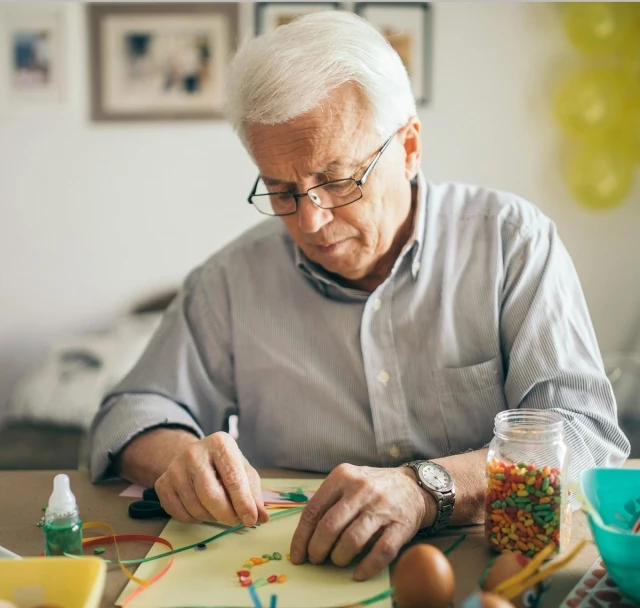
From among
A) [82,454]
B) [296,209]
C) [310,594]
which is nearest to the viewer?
[310,594]

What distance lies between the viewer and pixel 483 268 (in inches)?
59.3

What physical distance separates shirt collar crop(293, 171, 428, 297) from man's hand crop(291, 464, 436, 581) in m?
0.56

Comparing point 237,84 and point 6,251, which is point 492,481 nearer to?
point 237,84

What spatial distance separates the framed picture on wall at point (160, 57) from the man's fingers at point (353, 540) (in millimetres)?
2449

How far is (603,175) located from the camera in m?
3.04

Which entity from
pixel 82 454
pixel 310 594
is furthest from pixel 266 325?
pixel 82 454

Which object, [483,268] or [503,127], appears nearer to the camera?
[483,268]

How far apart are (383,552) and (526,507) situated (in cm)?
19

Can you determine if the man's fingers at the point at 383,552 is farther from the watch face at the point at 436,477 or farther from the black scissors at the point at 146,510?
the black scissors at the point at 146,510

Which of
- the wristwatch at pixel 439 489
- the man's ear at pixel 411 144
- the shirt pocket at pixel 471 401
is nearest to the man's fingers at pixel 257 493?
the wristwatch at pixel 439 489

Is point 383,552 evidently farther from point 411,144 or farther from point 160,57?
point 160,57

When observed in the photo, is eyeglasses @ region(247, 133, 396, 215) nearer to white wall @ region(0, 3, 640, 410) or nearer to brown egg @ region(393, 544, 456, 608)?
brown egg @ region(393, 544, 456, 608)

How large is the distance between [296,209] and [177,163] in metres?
1.90

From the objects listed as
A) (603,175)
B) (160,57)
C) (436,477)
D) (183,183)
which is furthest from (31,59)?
(436,477)
